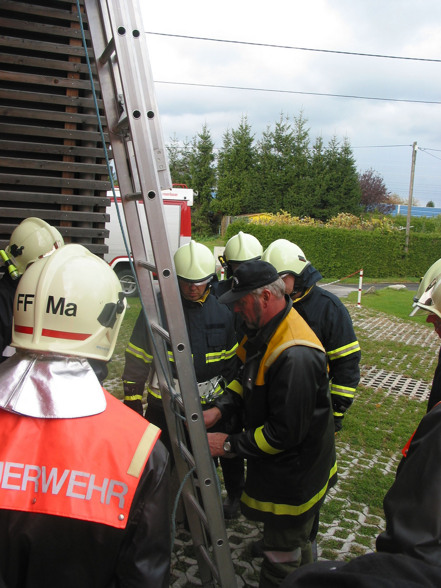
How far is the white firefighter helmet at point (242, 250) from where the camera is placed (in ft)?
14.3

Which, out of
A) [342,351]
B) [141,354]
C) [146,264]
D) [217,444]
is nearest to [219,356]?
[141,354]

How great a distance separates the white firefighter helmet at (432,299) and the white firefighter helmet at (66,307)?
52.1 inches

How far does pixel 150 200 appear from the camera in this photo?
1804mm

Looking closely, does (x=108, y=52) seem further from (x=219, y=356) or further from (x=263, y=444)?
(x=219, y=356)

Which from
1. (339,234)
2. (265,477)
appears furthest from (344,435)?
(339,234)

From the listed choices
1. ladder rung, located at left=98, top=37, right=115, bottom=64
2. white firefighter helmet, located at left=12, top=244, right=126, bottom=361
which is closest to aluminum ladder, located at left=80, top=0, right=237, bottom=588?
ladder rung, located at left=98, top=37, right=115, bottom=64

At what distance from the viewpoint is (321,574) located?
0.79 meters

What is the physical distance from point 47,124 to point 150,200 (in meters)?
3.11

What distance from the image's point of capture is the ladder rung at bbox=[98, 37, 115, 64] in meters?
1.84

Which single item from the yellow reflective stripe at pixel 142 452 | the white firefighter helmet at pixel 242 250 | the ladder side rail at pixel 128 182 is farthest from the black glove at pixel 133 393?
the yellow reflective stripe at pixel 142 452

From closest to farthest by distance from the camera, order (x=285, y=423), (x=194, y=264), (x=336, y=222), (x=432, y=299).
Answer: (x=432, y=299)
(x=285, y=423)
(x=194, y=264)
(x=336, y=222)

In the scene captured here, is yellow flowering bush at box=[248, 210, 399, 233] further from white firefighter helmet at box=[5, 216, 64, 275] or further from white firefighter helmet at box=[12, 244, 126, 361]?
white firefighter helmet at box=[12, 244, 126, 361]

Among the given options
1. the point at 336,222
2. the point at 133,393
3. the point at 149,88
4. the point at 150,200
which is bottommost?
the point at 133,393

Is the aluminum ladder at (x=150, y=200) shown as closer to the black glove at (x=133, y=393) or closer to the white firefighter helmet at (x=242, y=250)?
the black glove at (x=133, y=393)
